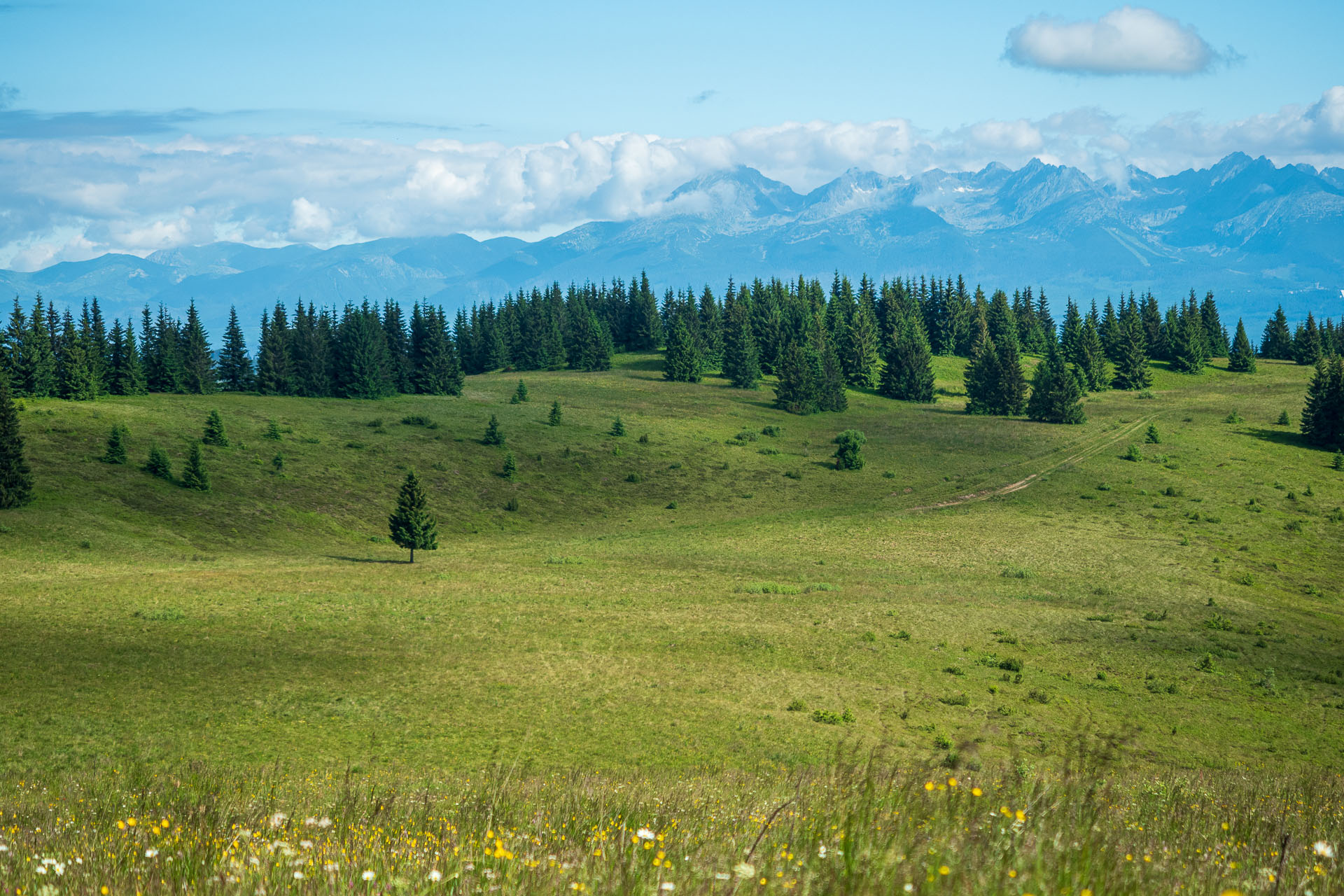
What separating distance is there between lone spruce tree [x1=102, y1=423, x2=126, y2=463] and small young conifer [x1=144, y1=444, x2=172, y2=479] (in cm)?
199

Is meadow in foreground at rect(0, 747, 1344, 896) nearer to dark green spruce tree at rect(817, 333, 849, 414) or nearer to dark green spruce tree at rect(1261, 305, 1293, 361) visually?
dark green spruce tree at rect(817, 333, 849, 414)

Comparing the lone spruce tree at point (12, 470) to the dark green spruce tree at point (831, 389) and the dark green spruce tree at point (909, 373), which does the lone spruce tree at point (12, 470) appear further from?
the dark green spruce tree at point (909, 373)

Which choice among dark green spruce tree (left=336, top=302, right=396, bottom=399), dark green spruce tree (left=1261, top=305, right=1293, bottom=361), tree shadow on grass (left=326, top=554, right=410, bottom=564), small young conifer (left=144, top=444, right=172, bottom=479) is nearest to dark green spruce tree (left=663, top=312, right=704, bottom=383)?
dark green spruce tree (left=336, top=302, right=396, bottom=399)

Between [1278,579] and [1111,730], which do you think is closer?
[1111,730]

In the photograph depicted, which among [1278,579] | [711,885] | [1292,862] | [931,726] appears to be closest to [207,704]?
[931,726]

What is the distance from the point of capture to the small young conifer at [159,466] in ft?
212

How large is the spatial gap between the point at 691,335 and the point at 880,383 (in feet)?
114

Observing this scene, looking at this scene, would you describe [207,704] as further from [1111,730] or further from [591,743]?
[1111,730]

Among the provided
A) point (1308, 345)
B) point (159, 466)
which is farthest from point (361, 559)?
point (1308, 345)

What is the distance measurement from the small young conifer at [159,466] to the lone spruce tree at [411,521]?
23.2 metres

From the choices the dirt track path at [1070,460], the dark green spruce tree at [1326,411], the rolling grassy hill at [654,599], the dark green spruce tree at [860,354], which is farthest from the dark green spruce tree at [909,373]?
the dark green spruce tree at [1326,411]

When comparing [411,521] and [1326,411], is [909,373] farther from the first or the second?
[411,521]

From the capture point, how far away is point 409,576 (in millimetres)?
47188

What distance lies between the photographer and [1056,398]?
113250 millimetres
